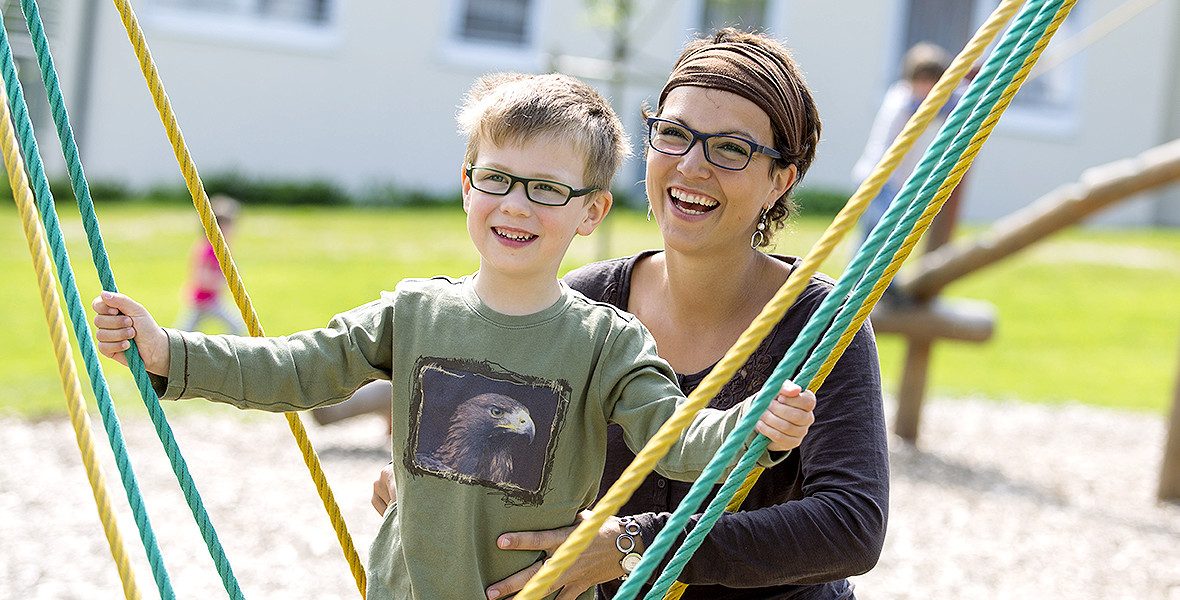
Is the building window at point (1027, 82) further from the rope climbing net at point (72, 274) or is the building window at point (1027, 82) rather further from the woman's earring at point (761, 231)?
the rope climbing net at point (72, 274)

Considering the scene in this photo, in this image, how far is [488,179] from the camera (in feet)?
5.45

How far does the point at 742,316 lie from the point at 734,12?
1316cm

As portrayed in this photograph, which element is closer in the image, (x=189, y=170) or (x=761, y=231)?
(x=189, y=170)

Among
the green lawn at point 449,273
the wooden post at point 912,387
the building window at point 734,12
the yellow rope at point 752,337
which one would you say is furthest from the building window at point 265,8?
the yellow rope at point 752,337

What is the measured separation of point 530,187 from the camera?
1.64m

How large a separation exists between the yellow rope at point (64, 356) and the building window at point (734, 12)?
1358 centimetres

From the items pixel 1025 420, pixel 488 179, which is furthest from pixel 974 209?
pixel 488 179

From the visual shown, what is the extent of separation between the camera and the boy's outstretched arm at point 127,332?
5.06 ft

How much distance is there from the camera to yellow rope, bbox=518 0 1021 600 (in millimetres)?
1393

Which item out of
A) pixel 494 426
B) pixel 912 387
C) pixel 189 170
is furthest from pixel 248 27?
pixel 494 426

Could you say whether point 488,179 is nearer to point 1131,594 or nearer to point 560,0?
point 1131,594

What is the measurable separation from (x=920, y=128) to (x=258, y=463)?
17.1 feet

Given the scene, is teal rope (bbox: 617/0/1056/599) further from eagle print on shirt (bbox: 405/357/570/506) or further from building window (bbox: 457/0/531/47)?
building window (bbox: 457/0/531/47)

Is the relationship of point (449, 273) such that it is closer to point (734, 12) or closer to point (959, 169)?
point (734, 12)
